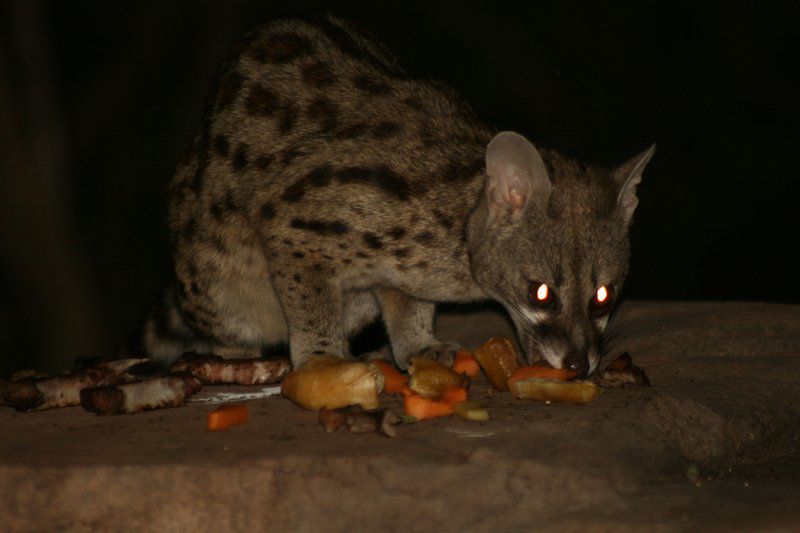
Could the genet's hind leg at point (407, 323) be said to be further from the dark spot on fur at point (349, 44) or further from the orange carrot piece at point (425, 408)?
the orange carrot piece at point (425, 408)

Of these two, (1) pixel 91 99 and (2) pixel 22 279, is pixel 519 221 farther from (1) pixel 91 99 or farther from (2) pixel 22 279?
(1) pixel 91 99

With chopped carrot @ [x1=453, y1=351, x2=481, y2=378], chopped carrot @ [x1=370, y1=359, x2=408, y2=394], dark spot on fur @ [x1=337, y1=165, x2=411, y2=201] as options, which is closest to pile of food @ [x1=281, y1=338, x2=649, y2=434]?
chopped carrot @ [x1=370, y1=359, x2=408, y2=394]

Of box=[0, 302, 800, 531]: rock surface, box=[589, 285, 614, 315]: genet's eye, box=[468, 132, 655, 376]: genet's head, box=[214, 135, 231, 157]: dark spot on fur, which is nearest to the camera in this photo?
box=[0, 302, 800, 531]: rock surface

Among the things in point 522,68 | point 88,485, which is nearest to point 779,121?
point 522,68

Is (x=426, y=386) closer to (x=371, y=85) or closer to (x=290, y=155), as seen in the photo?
(x=290, y=155)

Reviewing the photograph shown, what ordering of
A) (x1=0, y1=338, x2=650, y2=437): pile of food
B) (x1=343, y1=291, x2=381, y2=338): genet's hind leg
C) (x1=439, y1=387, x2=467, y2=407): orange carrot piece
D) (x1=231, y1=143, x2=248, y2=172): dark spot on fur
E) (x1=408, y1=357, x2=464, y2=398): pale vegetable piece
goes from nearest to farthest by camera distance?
1. (x1=0, y1=338, x2=650, y2=437): pile of food
2. (x1=439, y1=387, x2=467, y2=407): orange carrot piece
3. (x1=408, y1=357, x2=464, y2=398): pale vegetable piece
4. (x1=231, y1=143, x2=248, y2=172): dark spot on fur
5. (x1=343, y1=291, x2=381, y2=338): genet's hind leg

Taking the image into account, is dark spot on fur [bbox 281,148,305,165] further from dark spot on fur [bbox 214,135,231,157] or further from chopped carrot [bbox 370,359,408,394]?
chopped carrot [bbox 370,359,408,394]

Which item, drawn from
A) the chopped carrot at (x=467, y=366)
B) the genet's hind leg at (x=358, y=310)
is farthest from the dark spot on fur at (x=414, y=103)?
the chopped carrot at (x=467, y=366)
